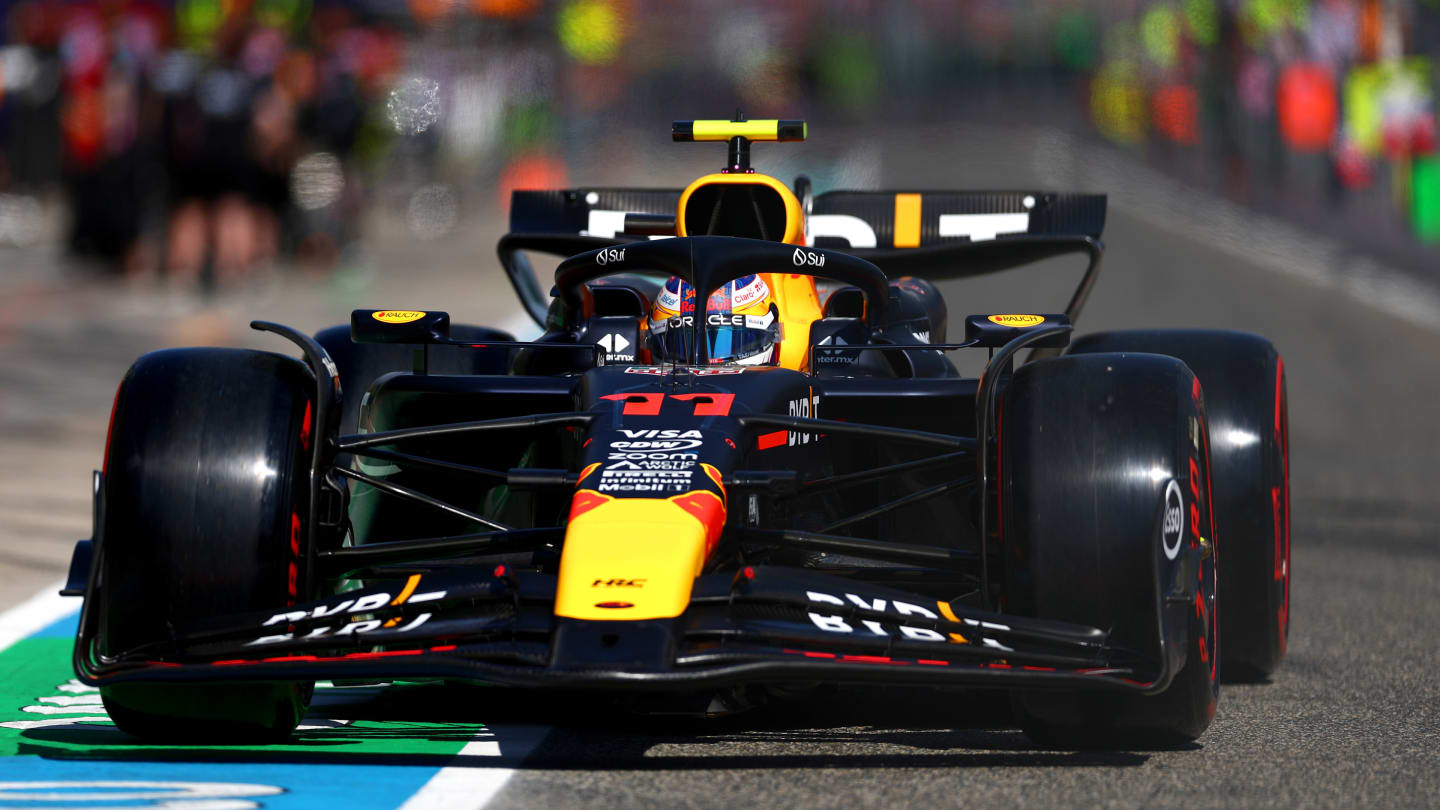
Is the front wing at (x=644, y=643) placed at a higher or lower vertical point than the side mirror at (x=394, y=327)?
lower

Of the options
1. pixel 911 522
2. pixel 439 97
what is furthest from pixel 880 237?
pixel 439 97

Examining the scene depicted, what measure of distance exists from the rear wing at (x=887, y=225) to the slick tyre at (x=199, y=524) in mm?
2933

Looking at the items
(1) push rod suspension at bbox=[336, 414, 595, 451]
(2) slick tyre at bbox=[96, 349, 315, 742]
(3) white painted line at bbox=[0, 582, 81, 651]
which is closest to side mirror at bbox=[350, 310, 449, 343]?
(1) push rod suspension at bbox=[336, 414, 595, 451]

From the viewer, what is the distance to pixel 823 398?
19.8ft

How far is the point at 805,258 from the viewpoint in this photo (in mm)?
6109

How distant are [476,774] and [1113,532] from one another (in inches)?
60.5

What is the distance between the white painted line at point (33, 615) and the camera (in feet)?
23.2

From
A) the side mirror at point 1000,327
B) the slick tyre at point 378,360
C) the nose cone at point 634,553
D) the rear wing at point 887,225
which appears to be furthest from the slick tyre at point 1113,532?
the rear wing at point 887,225

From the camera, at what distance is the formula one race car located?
4758mm

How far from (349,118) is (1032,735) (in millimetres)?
19519

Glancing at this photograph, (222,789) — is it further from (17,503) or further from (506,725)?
(17,503)

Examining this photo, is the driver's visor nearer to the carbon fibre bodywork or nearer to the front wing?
→ the carbon fibre bodywork

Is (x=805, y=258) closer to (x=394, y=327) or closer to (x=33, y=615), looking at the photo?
(x=394, y=327)

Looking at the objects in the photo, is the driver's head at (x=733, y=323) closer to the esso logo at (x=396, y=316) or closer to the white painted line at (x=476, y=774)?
the esso logo at (x=396, y=316)
